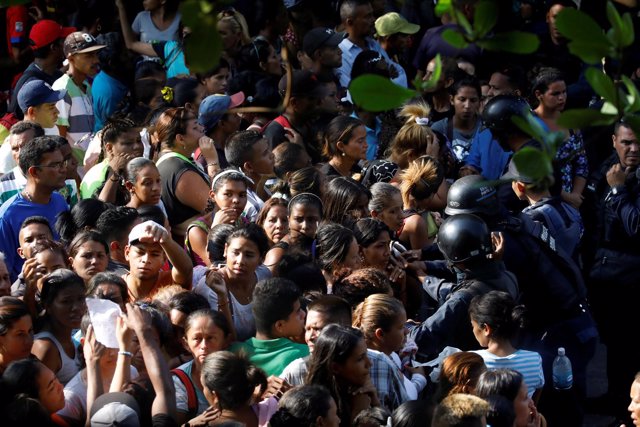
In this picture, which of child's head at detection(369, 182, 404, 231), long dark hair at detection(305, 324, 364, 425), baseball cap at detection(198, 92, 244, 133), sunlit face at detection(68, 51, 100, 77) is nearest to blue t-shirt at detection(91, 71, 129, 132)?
sunlit face at detection(68, 51, 100, 77)

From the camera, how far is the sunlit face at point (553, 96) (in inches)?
341

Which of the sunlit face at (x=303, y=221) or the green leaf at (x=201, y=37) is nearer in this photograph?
the green leaf at (x=201, y=37)

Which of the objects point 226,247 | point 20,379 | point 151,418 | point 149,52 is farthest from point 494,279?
point 149,52

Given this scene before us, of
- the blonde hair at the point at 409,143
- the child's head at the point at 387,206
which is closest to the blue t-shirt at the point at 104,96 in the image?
the blonde hair at the point at 409,143

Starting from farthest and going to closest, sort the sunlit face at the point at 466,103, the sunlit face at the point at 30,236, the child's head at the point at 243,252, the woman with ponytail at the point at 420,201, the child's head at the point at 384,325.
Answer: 1. the sunlit face at the point at 466,103
2. the woman with ponytail at the point at 420,201
3. the sunlit face at the point at 30,236
4. the child's head at the point at 243,252
5. the child's head at the point at 384,325

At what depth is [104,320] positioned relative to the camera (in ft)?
15.8

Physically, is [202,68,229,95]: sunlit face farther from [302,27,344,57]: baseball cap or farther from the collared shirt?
the collared shirt

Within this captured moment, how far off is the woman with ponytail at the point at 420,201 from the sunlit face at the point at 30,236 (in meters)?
2.28

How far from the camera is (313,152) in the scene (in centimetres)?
846

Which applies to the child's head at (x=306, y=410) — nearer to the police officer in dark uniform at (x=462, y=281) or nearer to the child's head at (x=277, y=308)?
the child's head at (x=277, y=308)

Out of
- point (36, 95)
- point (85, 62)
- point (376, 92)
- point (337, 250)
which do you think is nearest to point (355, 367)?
point (337, 250)

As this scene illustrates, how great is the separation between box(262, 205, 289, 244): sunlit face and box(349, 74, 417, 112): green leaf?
453 cm

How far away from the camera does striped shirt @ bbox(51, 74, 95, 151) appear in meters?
8.92

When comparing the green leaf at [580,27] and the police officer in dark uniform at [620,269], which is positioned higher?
the green leaf at [580,27]
